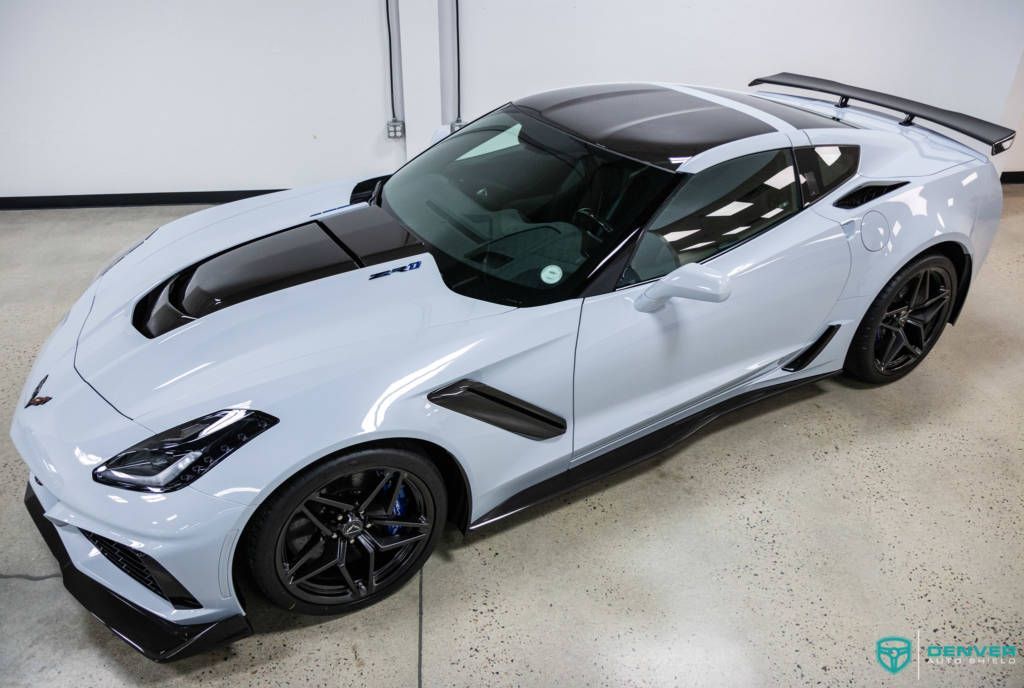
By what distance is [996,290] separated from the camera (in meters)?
4.04

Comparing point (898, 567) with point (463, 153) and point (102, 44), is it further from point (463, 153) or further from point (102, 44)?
point (102, 44)

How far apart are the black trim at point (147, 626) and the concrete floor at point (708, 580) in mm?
200

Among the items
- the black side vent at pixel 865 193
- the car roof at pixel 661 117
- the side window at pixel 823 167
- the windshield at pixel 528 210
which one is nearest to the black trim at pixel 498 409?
the windshield at pixel 528 210

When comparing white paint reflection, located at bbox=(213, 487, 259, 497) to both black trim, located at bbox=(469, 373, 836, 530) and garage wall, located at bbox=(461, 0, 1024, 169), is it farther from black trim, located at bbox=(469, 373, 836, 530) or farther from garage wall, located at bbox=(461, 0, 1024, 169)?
garage wall, located at bbox=(461, 0, 1024, 169)

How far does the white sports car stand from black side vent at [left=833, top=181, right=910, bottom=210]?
0.01 metres

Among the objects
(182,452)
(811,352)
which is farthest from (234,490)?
(811,352)

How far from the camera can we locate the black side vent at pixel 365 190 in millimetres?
2706

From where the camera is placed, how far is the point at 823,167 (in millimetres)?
2531

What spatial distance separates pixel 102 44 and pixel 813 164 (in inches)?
167

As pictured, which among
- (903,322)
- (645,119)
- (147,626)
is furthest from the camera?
(903,322)

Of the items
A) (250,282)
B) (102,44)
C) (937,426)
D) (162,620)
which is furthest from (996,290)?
(102,44)

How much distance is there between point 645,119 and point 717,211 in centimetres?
42

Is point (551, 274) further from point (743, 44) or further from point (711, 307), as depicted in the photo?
point (743, 44)

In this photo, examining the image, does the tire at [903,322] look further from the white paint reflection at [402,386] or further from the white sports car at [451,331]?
the white paint reflection at [402,386]
